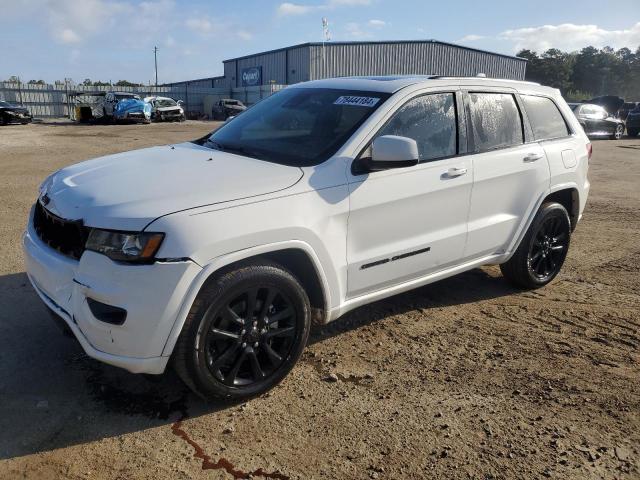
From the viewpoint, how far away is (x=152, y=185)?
2992 millimetres

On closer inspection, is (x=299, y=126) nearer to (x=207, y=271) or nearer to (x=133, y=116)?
(x=207, y=271)

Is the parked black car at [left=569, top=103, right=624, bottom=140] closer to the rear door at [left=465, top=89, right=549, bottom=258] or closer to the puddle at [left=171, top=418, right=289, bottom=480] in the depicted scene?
the rear door at [left=465, top=89, right=549, bottom=258]

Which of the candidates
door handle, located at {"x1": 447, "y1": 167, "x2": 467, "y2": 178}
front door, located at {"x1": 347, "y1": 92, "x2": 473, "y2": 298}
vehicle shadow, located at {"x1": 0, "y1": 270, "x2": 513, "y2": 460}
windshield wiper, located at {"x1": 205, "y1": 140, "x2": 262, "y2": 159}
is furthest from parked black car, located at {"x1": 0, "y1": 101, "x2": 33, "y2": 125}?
door handle, located at {"x1": 447, "y1": 167, "x2": 467, "y2": 178}

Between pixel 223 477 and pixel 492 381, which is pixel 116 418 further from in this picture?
pixel 492 381

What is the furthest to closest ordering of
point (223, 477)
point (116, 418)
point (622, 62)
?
point (622, 62)
point (116, 418)
point (223, 477)

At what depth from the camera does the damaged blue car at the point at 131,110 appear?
2894 centimetres

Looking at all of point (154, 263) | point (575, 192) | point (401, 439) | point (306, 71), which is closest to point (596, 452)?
point (401, 439)

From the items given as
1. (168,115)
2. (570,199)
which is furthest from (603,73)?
(570,199)

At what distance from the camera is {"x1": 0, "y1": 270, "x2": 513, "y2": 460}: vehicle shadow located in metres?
2.83

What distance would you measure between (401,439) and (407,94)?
2.22 meters

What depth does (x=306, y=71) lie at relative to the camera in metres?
45.9

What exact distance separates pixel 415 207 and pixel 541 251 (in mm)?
1871

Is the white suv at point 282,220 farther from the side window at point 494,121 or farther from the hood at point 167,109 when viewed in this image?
the hood at point 167,109

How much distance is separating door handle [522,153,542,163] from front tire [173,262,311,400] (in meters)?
2.40
